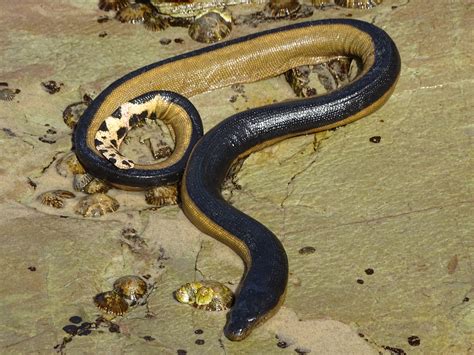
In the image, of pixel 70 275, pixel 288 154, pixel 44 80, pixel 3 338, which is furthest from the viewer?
pixel 44 80

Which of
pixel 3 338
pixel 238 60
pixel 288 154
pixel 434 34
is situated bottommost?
pixel 3 338

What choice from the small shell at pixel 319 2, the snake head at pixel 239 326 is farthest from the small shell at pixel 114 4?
the snake head at pixel 239 326

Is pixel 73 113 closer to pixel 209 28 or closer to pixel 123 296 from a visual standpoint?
pixel 209 28

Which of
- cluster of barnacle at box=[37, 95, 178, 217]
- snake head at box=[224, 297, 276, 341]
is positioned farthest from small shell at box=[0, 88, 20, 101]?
snake head at box=[224, 297, 276, 341]

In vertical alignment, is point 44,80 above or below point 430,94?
below

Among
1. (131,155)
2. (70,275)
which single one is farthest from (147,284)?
(131,155)

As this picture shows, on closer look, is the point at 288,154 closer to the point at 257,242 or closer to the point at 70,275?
the point at 257,242

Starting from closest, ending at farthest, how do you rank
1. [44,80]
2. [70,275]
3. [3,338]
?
[3,338], [70,275], [44,80]

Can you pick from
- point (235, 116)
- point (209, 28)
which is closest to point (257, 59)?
point (209, 28)
